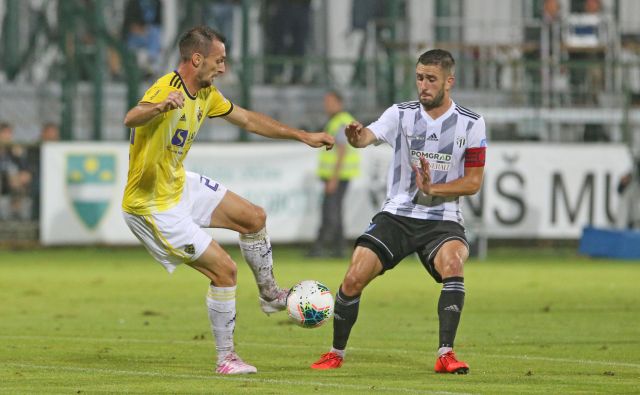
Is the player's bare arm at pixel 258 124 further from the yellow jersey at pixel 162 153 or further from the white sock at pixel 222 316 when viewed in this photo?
the white sock at pixel 222 316

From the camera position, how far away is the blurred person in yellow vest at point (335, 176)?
19.7 metres

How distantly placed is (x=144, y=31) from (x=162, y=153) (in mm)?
14857

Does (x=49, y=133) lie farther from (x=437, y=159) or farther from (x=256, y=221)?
(x=437, y=159)

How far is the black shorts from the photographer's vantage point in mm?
9430

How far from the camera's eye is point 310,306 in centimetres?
933

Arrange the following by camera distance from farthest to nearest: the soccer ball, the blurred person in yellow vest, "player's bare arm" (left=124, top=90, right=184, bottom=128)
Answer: the blurred person in yellow vest → the soccer ball → "player's bare arm" (left=124, top=90, right=184, bottom=128)

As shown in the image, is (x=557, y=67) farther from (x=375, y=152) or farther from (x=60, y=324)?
(x=60, y=324)

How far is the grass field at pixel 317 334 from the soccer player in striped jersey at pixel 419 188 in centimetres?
55

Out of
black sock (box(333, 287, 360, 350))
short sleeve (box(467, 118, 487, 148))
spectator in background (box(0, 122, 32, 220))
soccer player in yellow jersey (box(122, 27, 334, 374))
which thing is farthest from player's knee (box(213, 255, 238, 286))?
spectator in background (box(0, 122, 32, 220))

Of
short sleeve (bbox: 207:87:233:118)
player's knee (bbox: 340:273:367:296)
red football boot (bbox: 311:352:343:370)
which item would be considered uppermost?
short sleeve (bbox: 207:87:233:118)

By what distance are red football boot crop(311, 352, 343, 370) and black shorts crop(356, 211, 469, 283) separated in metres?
0.63

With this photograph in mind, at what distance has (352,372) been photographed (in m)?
9.20

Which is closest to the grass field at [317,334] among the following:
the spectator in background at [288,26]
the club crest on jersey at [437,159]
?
the club crest on jersey at [437,159]

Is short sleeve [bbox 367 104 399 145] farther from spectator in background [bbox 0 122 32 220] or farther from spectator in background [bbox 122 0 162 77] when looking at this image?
spectator in background [bbox 122 0 162 77]
